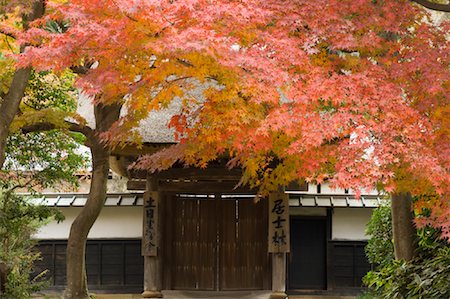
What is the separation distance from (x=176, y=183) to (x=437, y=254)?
5.30m

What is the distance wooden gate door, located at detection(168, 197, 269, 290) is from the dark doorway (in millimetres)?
2415

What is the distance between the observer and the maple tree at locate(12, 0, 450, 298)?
22.9 feet

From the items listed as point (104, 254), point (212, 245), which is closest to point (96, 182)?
point (212, 245)

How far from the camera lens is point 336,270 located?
1616cm

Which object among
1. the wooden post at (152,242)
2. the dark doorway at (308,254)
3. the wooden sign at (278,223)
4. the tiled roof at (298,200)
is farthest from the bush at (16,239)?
the dark doorway at (308,254)

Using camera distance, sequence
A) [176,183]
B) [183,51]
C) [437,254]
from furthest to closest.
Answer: [176,183], [437,254], [183,51]

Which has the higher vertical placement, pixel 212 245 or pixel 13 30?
pixel 13 30

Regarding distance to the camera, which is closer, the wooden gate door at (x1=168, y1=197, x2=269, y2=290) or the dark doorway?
the wooden gate door at (x1=168, y1=197, x2=269, y2=290)

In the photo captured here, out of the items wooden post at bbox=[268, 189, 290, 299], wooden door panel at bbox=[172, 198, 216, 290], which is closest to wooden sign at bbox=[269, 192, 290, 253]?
wooden post at bbox=[268, 189, 290, 299]

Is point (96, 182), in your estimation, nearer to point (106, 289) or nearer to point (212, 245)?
point (212, 245)

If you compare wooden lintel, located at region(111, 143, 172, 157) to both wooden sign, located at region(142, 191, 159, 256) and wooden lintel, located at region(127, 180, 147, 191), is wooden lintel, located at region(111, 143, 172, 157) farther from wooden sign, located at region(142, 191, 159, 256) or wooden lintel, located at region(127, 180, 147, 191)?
wooden lintel, located at region(127, 180, 147, 191)

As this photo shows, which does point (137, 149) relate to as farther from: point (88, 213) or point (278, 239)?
point (278, 239)

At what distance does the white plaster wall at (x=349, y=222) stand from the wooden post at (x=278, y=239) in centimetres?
360

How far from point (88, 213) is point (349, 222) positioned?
6551 millimetres
